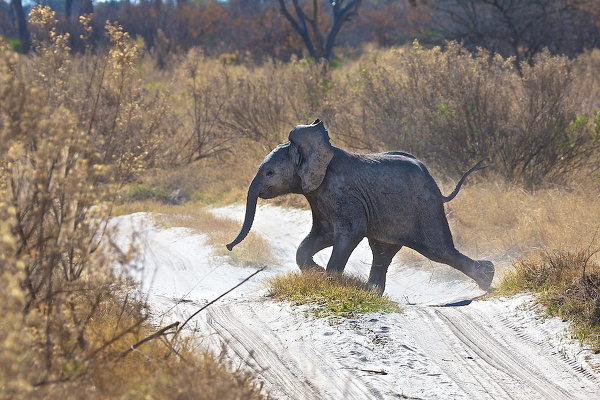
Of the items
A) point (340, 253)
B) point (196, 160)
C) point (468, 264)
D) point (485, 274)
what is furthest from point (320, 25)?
point (340, 253)

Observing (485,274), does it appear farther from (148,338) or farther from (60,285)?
(60,285)

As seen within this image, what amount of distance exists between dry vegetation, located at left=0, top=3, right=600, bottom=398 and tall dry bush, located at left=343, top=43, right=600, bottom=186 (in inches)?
1.1

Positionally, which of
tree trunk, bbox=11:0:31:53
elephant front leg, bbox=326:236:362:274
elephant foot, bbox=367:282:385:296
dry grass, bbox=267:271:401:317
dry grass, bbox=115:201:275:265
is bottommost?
dry grass, bbox=115:201:275:265

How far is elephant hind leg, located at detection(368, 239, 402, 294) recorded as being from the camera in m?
10.1

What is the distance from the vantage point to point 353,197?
9352mm

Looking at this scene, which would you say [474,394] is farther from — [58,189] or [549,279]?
[58,189]

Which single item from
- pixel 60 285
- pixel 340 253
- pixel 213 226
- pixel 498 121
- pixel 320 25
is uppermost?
pixel 320 25

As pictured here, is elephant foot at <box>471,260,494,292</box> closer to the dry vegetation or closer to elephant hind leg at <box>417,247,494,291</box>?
elephant hind leg at <box>417,247,494,291</box>

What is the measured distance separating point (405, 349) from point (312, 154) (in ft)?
8.32

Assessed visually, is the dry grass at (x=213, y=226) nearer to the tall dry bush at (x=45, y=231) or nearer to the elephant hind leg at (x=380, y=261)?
the elephant hind leg at (x=380, y=261)

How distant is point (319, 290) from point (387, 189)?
60.0 inches

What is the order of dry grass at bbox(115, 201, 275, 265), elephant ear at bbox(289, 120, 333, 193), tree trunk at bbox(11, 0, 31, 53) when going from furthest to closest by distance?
tree trunk at bbox(11, 0, 31, 53), dry grass at bbox(115, 201, 275, 265), elephant ear at bbox(289, 120, 333, 193)

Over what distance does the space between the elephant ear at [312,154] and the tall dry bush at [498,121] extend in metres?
6.18

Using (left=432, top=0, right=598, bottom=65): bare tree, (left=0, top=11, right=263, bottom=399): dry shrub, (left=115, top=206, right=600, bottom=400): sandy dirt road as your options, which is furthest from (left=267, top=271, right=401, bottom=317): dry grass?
(left=432, top=0, right=598, bottom=65): bare tree
